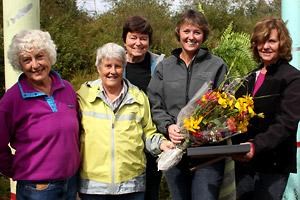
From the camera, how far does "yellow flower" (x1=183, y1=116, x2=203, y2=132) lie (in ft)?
10.6

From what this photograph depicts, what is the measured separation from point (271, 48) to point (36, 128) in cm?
167

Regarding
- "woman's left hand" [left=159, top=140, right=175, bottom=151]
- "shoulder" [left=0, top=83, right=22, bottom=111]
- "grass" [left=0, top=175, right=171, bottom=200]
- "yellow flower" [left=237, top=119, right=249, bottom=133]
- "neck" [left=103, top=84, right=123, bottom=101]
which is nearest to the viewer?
"shoulder" [left=0, top=83, right=22, bottom=111]

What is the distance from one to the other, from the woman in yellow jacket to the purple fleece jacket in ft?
0.67

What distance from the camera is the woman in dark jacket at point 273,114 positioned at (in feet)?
11.3

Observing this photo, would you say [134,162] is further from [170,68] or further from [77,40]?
[77,40]

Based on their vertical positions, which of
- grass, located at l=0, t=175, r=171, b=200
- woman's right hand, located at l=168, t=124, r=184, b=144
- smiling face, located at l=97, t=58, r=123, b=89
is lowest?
grass, located at l=0, t=175, r=171, b=200

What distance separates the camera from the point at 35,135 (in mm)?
3207

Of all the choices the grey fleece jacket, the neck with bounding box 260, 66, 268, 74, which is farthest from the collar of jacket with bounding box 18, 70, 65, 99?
the neck with bounding box 260, 66, 268, 74

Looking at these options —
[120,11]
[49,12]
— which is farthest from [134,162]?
[120,11]

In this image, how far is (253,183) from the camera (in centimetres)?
381

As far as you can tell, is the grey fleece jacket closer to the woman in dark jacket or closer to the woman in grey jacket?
the woman in grey jacket

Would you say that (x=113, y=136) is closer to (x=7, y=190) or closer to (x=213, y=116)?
(x=213, y=116)

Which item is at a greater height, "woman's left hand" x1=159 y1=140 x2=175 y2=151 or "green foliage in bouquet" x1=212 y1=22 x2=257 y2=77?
"green foliage in bouquet" x1=212 y1=22 x2=257 y2=77

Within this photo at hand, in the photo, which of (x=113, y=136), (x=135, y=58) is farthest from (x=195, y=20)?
(x=113, y=136)
